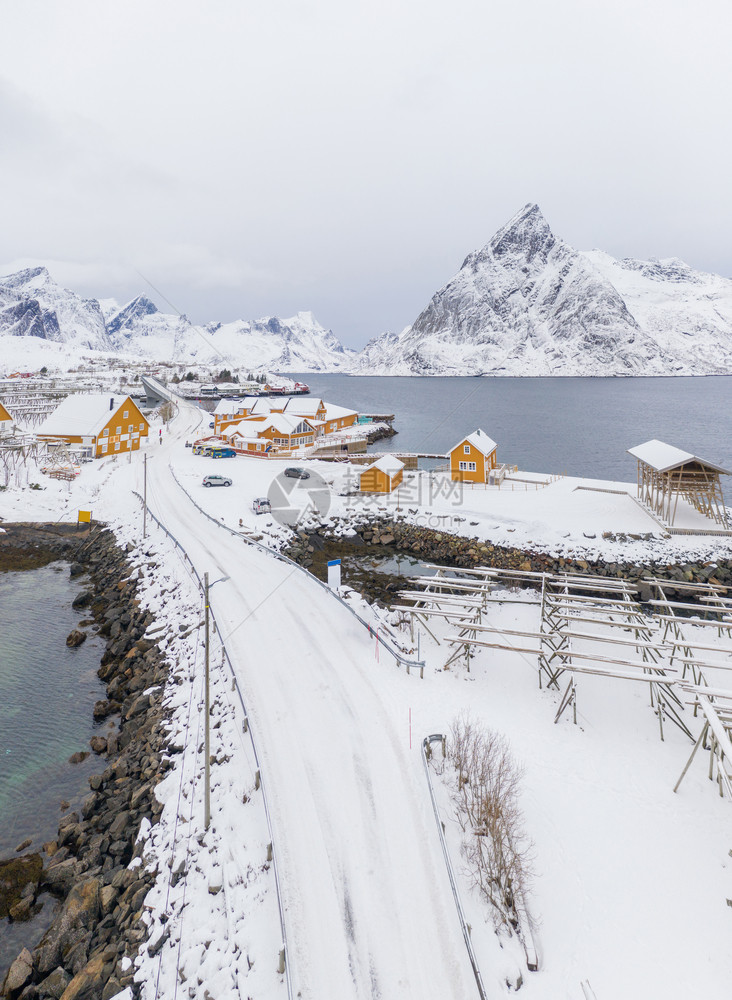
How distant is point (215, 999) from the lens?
10156mm

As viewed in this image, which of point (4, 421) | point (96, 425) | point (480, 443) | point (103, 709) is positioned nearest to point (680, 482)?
point (480, 443)

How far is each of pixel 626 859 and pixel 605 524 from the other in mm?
32011

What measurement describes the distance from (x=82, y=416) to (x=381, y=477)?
47.4 meters

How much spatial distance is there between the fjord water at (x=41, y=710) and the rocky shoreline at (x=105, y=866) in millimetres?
911

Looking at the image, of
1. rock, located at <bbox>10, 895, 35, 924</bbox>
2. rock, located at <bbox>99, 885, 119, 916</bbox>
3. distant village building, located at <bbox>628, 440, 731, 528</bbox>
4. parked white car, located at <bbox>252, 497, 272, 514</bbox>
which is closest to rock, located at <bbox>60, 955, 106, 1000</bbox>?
rock, located at <bbox>99, 885, 119, 916</bbox>

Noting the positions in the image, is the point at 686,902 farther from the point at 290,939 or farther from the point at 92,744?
the point at 92,744

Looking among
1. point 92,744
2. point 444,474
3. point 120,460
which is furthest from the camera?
point 120,460

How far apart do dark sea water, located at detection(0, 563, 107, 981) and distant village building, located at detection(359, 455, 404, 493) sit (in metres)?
29.1

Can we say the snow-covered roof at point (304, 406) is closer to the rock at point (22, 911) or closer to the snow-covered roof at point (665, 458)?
the snow-covered roof at point (665, 458)

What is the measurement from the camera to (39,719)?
22.2 m

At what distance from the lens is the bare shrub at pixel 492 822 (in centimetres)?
1161

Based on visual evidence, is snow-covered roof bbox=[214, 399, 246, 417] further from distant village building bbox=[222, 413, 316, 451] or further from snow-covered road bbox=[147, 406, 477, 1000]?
snow-covered road bbox=[147, 406, 477, 1000]

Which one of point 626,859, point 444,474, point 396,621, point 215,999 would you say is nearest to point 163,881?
point 215,999

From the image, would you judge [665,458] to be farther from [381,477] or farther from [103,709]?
[103,709]
